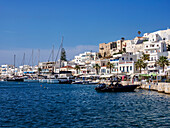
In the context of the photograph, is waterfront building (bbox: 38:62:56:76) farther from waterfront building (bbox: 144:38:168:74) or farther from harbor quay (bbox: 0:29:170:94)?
waterfront building (bbox: 144:38:168:74)

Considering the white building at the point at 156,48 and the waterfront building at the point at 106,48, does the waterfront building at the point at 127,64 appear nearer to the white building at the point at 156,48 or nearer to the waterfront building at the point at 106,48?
the white building at the point at 156,48

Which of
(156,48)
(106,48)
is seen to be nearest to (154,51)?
(156,48)

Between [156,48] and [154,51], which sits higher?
[156,48]

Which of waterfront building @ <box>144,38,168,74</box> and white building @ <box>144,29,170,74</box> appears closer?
waterfront building @ <box>144,38,168,74</box>

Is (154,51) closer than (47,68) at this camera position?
Yes

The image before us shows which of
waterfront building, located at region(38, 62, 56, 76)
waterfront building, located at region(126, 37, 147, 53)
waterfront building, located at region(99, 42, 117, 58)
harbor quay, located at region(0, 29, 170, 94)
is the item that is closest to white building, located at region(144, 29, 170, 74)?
harbor quay, located at region(0, 29, 170, 94)

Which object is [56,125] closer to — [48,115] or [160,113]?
[48,115]

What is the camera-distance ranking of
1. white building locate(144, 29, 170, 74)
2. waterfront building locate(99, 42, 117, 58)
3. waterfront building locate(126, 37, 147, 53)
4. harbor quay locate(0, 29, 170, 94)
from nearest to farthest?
harbor quay locate(0, 29, 170, 94) < white building locate(144, 29, 170, 74) < waterfront building locate(126, 37, 147, 53) < waterfront building locate(99, 42, 117, 58)

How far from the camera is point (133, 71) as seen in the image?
8656cm

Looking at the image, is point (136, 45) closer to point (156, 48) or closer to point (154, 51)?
point (156, 48)

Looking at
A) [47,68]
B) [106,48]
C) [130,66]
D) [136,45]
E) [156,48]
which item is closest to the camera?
[130,66]

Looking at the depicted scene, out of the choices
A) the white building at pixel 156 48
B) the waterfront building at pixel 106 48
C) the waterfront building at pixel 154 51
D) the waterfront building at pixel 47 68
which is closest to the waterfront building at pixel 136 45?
the white building at pixel 156 48

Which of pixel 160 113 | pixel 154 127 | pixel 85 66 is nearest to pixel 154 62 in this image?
pixel 85 66

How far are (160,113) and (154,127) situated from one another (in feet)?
21.8
